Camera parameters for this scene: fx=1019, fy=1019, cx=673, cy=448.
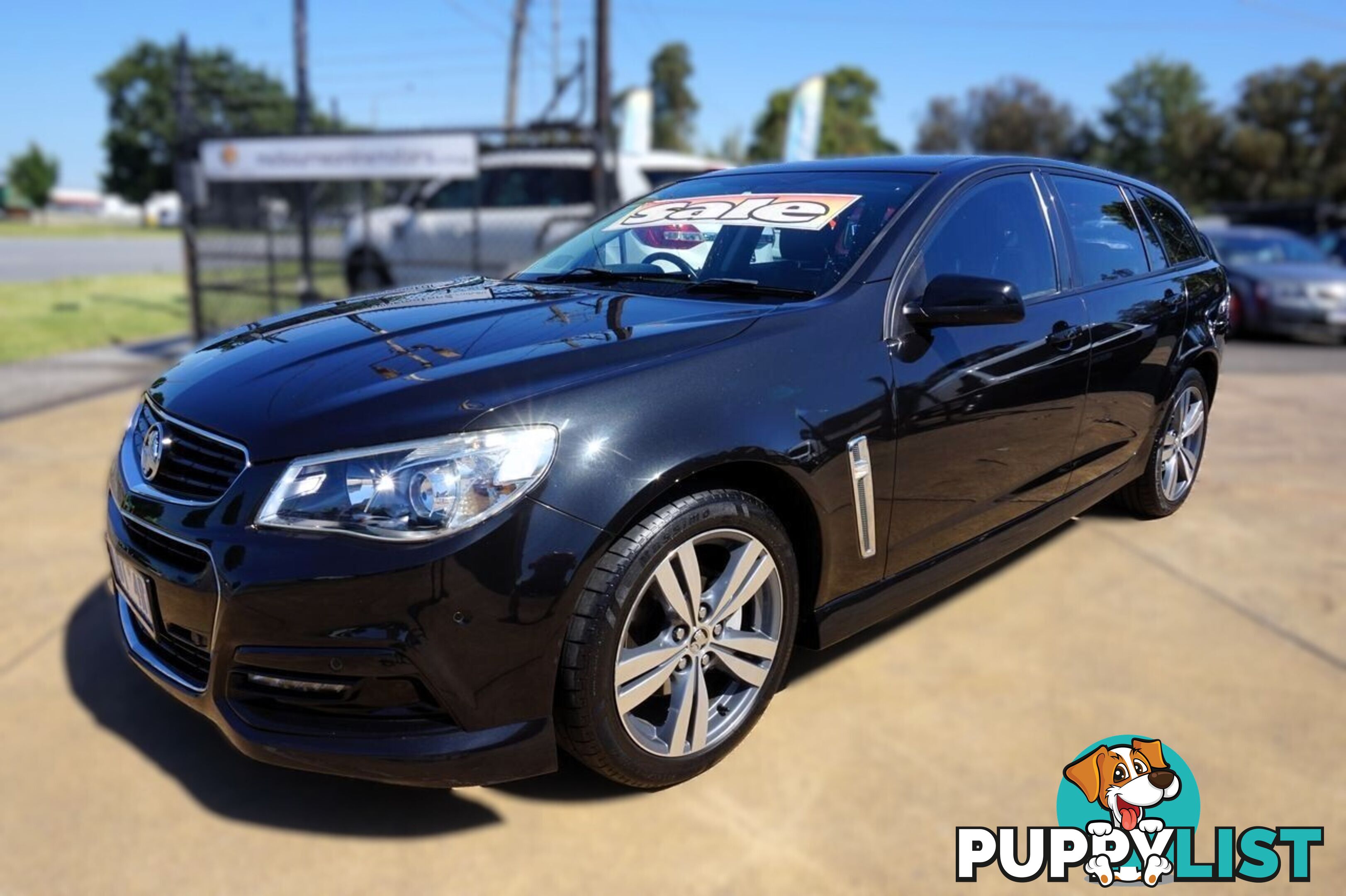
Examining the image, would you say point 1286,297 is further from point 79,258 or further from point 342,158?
point 79,258

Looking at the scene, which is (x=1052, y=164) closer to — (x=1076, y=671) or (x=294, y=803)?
(x=1076, y=671)

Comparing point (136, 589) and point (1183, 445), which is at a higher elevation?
point (1183, 445)

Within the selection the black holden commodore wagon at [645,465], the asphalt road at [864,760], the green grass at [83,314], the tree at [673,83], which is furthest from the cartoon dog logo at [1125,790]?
the tree at [673,83]

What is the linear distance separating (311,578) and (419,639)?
237 millimetres

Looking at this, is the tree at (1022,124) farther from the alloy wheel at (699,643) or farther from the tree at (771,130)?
the alloy wheel at (699,643)

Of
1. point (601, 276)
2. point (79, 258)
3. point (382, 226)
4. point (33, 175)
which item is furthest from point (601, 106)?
point (33, 175)

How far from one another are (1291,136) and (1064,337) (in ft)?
166

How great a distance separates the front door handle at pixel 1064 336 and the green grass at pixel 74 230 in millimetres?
46358

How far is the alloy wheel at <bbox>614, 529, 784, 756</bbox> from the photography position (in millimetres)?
2168

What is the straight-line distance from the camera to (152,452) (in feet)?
7.92

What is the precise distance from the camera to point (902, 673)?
9.14 feet

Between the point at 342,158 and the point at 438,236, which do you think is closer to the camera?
the point at 342,158

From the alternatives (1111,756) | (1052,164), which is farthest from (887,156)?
(1111,756)

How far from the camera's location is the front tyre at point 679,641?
6.81ft
